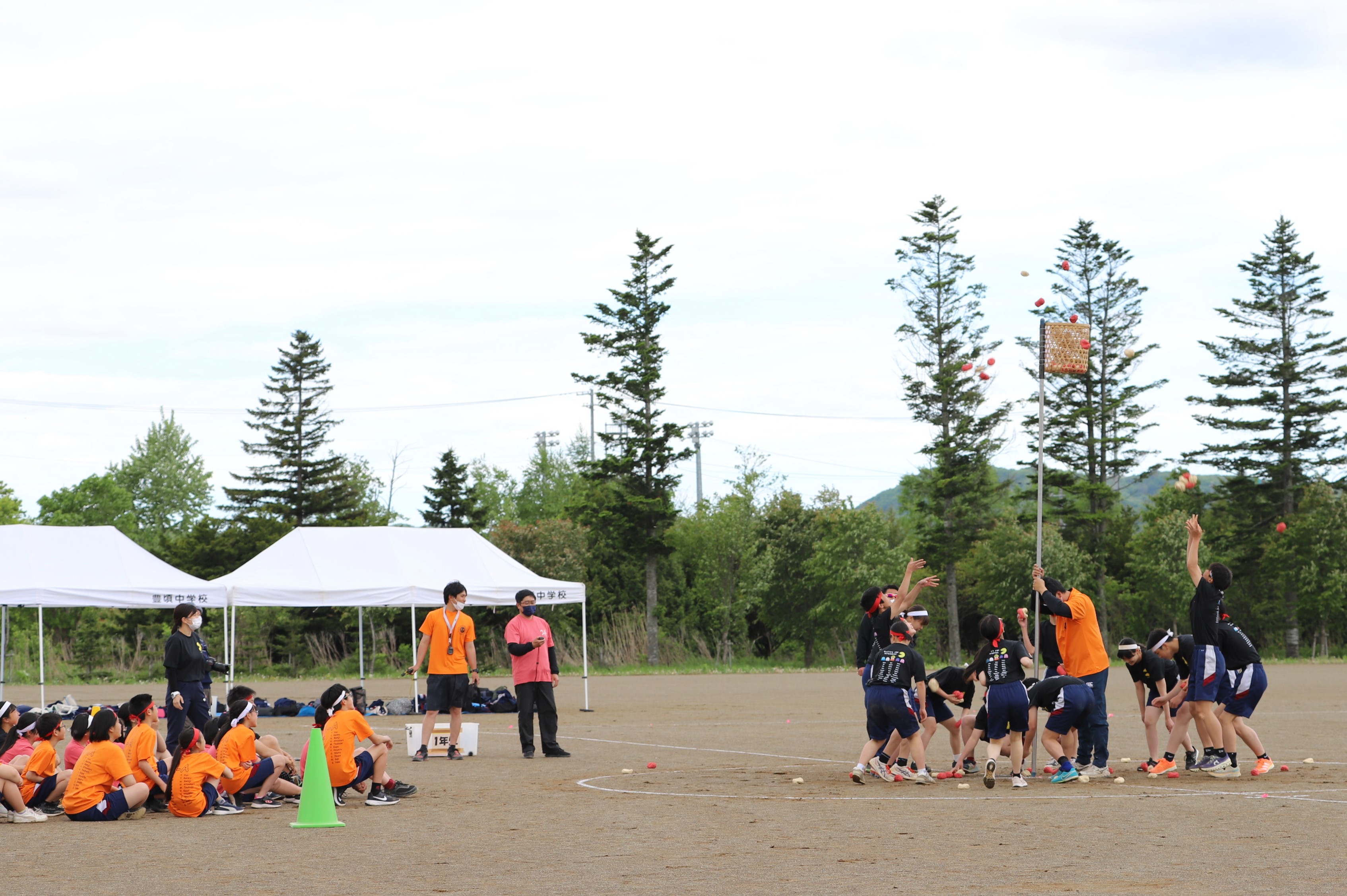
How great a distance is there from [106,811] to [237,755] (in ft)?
3.56

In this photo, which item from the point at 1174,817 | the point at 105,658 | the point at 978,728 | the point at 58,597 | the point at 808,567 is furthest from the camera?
the point at 808,567

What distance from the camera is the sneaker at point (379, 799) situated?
11586 mm

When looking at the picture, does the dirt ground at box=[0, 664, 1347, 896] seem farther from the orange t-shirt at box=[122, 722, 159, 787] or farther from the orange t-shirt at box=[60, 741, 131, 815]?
the orange t-shirt at box=[122, 722, 159, 787]

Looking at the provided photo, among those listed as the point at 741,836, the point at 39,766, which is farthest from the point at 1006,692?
the point at 39,766

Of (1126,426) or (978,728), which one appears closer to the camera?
(978,728)

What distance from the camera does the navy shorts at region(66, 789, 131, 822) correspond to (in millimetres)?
10734

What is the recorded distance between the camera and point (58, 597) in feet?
71.3

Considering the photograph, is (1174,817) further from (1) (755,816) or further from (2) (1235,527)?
(2) (1235,527)

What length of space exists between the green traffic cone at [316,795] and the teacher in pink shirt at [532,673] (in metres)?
5.07

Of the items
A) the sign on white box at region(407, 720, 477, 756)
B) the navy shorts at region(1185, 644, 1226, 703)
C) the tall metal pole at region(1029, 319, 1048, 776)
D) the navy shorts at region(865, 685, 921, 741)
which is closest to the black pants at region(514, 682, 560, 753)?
the sign on white box at region(407, 720, 477, 756)

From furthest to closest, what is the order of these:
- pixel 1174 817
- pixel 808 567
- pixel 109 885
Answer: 1. pixel 808 567
2. pixel 1174 817
3. pixel 109 885

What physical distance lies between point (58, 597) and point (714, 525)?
3932 centimetres

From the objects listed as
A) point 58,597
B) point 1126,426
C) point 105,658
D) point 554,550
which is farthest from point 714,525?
point 58,597

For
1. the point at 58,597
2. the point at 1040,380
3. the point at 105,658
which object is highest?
the point at 1040,380
